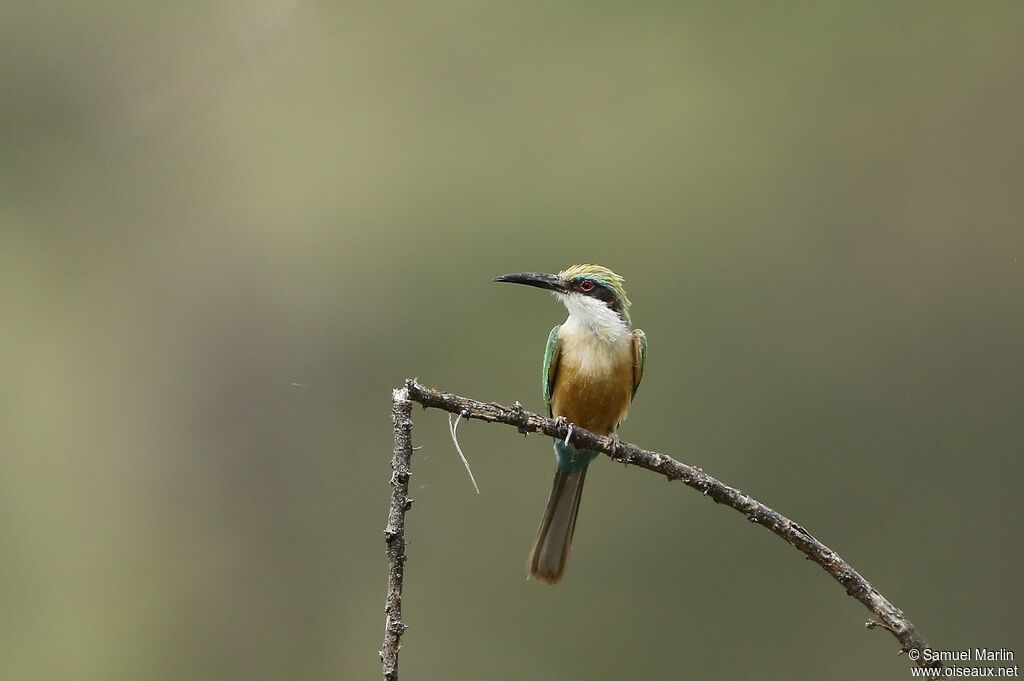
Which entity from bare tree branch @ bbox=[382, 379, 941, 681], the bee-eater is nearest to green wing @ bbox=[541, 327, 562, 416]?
the bee-eater

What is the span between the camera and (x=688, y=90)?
24.3 feet

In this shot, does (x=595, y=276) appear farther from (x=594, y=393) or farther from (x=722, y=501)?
(x=722, y=501)

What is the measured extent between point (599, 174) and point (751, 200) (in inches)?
43.1

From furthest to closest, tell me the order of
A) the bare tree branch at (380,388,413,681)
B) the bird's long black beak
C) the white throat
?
1. the white throat
2. the bird's long black beak
3. the bare tree branch at (380,388,413,681)

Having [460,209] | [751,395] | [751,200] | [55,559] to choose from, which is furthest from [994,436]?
[55,559]

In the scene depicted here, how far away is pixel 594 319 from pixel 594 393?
0.93ft

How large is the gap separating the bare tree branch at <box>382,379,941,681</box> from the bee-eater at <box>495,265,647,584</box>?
122 cm

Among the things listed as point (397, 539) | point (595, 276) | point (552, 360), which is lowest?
point (397, 539)

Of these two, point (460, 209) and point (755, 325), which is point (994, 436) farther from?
point (460, 209)

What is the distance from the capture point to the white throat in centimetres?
350

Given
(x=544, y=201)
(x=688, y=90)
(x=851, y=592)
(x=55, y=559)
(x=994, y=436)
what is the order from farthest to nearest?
(x=688, y=90)
(x=544, y=201)
(x=55, y=559)
(x=994, y=436)
(x=851, y=592)

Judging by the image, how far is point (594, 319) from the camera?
11.5ft

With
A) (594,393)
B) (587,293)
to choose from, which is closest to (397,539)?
(594,393)

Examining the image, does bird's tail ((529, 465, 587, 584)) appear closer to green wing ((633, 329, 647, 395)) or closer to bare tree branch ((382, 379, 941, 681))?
green wing ((633, 329, 647, 395))
